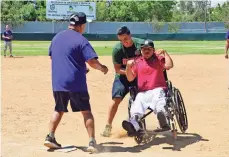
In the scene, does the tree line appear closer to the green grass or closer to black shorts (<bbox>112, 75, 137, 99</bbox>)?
the green grass

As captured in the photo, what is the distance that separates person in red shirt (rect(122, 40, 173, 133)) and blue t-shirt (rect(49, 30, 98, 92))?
74cm

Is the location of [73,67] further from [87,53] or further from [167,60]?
[167,60]

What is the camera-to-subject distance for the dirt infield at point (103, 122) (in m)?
5.93

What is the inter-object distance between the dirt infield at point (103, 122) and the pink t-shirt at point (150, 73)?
789 mm

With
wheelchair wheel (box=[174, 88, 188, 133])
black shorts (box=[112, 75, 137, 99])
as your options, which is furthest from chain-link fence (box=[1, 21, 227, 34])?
wheelchair wheel (box=[174, 88, 188, 133])

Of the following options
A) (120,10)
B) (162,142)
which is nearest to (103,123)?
(162,142)

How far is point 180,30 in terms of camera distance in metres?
67.1

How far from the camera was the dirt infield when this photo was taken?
593cm

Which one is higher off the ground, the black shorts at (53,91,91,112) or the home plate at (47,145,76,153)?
the black shorts at (53,91,91,112)

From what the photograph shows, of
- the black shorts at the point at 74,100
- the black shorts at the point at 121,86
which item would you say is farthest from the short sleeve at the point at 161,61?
the black shorts at the point at 74,100

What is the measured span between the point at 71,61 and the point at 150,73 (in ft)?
3.68

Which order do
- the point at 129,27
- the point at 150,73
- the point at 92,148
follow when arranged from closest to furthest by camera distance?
the point at 92,148 < the point at 150,73 < the point at 129,27

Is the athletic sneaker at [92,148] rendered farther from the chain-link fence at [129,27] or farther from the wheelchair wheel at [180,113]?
the chain-link fence at [129,27]

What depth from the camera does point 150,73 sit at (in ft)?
20.7
